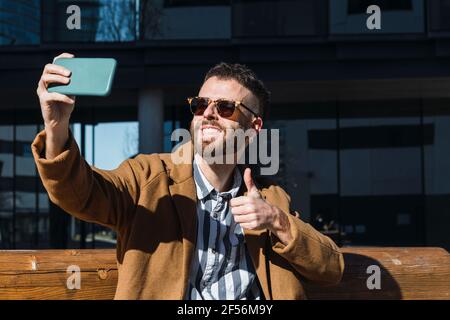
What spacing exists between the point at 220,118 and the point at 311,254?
62 cm

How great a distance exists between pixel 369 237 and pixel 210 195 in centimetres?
1046

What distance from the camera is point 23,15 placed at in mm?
10914

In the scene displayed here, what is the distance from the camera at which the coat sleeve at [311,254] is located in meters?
2.17

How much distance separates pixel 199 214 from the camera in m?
2.27

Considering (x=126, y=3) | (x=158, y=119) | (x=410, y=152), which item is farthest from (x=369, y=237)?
(x=126, y=3)

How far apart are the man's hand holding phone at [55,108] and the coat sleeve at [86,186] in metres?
0.03

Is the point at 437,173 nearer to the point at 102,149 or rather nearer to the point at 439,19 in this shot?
the point at 439,19

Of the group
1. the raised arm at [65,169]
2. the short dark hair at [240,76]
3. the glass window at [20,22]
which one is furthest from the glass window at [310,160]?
the raised arm at [65,169]

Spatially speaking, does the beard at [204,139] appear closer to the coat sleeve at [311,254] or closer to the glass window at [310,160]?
the coat sleeve at [311,254]

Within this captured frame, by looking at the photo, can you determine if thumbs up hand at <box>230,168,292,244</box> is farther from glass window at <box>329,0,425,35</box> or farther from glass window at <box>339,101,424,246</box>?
glass window at <box>339,101,424,246</box>
